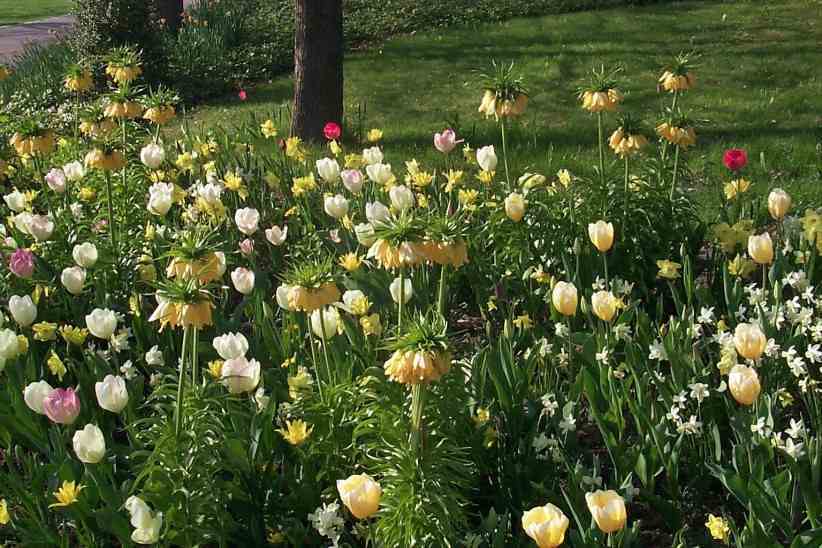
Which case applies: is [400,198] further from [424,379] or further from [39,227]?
[39,227]

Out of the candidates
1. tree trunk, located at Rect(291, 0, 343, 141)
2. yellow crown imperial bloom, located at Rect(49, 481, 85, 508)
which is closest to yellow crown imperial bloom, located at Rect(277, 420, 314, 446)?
yellow crown imperial bloom, located at Rect(49, 481, 85, 508)

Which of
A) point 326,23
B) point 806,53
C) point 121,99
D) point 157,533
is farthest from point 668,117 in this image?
point 806,53

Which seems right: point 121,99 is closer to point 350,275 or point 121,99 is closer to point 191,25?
point 350,275

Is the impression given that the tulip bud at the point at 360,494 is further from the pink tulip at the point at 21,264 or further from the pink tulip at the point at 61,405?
the pink tulip at the point at 21,264

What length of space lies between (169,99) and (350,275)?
1389mm

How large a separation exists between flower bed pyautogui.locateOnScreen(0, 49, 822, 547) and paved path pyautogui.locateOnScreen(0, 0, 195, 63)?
1300 cm

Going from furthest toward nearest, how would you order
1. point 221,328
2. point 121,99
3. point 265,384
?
point 121,99, point 221,328, point 265,384

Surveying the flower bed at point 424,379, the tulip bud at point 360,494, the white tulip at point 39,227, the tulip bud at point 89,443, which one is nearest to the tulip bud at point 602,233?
the flower bed at point 424,379

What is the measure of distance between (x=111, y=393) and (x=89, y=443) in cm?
18

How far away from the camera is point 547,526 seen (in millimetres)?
1972

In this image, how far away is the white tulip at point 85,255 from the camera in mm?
3521

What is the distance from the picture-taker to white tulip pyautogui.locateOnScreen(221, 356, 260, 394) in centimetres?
269

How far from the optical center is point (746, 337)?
8.24 ft

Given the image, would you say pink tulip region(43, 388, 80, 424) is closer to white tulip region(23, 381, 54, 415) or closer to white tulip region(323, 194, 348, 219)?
white tulip region(23, 381, 54, 415)
